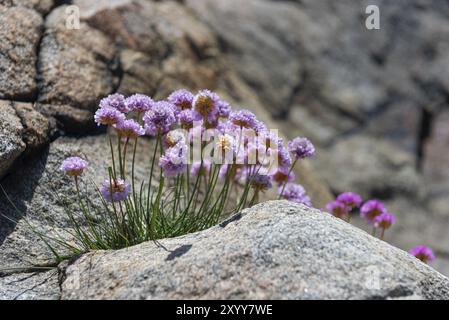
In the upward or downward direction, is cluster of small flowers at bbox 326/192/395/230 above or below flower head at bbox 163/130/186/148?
below

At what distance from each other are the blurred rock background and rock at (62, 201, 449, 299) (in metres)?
2.27

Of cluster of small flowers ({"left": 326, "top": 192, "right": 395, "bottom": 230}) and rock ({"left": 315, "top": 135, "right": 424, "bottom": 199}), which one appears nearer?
cluster of small flowers ({"left": 326, "top": 192, "right": 395, "bottom": 230})

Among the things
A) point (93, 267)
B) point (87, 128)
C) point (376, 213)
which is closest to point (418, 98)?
point (376, 213)

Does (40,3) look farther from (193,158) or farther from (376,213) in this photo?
(376,213)

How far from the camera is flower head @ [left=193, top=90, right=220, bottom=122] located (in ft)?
12.7

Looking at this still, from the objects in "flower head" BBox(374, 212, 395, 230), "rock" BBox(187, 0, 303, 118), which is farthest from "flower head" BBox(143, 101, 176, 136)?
"rock" BBox(187, 0, 303, 118)

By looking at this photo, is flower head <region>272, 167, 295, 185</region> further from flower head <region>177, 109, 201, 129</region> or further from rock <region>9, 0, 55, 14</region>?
rock <region>9, 0, 55, 14</region>

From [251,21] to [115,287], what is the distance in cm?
514

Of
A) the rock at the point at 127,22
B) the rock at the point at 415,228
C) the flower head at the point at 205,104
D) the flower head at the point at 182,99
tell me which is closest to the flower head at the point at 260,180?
the flower head at the point at 205,104

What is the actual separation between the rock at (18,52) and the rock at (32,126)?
0.13 metres

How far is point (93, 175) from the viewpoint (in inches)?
182

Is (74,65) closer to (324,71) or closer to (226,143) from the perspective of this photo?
(226,143)

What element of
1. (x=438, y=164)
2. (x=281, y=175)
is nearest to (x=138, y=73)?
(x=281, y=175)

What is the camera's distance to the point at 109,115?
3.61m
